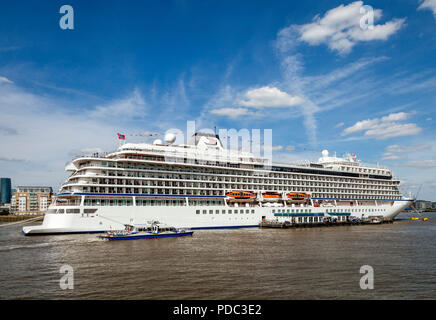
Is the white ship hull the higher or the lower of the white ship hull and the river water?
the higher

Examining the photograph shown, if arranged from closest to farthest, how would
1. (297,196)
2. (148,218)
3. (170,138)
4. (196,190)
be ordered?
1. (148,218)
2. (196,190)
3. (170,138)
4. (297,196)

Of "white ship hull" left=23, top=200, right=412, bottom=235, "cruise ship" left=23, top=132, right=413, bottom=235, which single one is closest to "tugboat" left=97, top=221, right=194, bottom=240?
"white ship hull" left=23, top=200, right=412, bottom=235

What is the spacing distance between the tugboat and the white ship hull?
1.57 metres

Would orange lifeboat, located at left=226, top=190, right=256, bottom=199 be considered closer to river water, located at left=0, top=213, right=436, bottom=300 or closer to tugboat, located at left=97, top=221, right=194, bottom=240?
tugboat, located at left=97, top=221, right=194, bottom=240

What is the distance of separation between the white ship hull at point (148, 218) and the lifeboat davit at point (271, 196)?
179 cm

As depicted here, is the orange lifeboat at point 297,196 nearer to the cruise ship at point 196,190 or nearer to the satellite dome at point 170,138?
the cruise ship at point 196,190

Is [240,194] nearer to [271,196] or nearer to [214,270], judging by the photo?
[271,196]

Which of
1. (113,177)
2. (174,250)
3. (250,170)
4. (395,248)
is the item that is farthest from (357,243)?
(113,177)

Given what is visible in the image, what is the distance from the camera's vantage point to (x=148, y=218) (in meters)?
48.8

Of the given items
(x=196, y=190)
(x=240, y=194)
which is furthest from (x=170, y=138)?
(x=240, y=194)

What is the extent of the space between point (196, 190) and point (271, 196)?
1685 centimetres

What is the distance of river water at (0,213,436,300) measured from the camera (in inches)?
774
